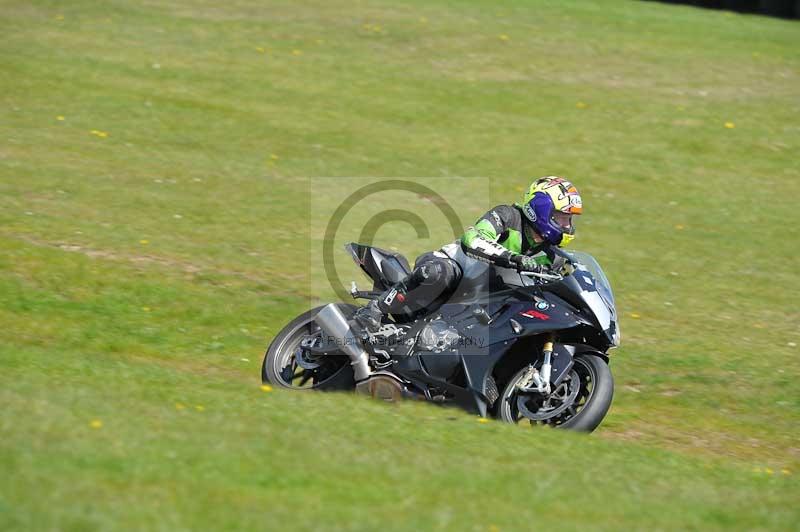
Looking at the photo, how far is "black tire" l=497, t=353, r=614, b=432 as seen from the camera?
7.57 m

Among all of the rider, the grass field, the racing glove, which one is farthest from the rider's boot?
the racing glove

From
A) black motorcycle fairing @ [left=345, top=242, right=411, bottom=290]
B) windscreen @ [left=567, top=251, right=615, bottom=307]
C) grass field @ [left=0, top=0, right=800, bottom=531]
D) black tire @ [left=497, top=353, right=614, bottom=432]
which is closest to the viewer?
grass field @ [left=0, top=0, right=800, bottom=531]

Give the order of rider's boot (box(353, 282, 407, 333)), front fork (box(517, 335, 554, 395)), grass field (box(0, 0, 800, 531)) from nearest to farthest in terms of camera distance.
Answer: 1. grass field (box(0, 0, 800, 531))
2. front fork (box(517, 335, 554, 395))
3. rider's boot (box(353, 282, 407, 333))

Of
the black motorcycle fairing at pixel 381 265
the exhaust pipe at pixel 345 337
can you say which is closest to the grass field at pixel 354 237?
the exhaust pipe at pixel 345 337

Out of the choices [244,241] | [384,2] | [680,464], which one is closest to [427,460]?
[680,464]

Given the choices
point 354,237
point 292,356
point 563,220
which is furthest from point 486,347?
point 354,237

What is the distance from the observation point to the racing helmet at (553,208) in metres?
8.17

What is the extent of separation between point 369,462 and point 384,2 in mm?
22237

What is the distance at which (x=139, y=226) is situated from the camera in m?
13.8

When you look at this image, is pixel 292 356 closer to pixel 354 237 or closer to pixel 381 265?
pixel 381 265

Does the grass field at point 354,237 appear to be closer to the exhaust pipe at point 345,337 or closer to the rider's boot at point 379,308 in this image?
the exhaust pipe at point 345,337

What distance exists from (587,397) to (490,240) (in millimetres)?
1466

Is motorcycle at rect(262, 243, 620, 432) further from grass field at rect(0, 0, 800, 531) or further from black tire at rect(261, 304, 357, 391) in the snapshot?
grass field at rect(0, 0, 800, 531)

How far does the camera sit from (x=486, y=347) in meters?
8.09
